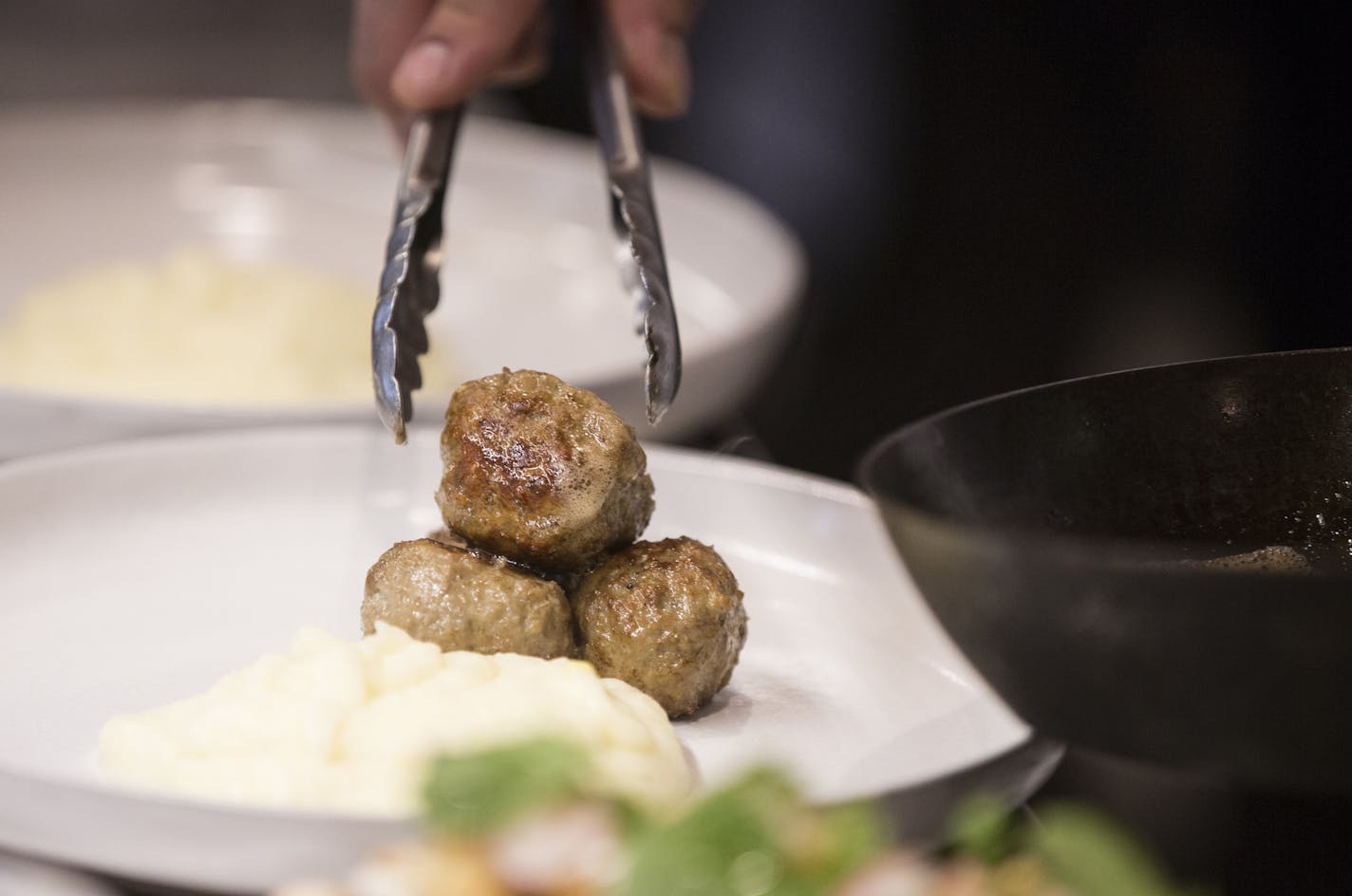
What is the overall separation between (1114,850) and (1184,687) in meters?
0.30

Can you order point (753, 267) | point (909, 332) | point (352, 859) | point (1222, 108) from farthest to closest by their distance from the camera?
point (909, 332) → point (753, 267) → point (1222, 108) → point (352, 859)

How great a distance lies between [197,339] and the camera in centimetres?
358

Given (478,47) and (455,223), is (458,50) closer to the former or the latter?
(478,47)

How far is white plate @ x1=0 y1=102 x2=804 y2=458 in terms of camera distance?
12.9ft

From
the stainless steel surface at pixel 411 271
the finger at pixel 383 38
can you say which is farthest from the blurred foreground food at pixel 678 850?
the finger at pixel 383 38

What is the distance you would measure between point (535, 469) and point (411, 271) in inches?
20.9

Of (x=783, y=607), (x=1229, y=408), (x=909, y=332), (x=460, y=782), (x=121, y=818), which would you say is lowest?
(x=909, y=332)

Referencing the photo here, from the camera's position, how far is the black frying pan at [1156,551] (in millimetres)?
1414

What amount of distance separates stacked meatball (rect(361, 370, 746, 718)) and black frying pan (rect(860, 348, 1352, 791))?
0.35 metres

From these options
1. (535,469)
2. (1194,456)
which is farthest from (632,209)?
(1194,456)

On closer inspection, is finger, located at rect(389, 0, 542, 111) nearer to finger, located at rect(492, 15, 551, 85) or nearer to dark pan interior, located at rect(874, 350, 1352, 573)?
finger, located at rect(492, 15, 551, 85)

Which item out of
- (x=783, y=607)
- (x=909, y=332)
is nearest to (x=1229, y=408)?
(x=783, y=607)

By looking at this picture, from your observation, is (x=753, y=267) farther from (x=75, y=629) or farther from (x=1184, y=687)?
(x=1184, y=687)

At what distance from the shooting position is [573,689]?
1.70m
